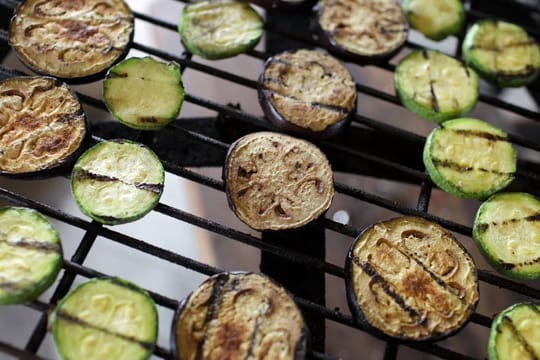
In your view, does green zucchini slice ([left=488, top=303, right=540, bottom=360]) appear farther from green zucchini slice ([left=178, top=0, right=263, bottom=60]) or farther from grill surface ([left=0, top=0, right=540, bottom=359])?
green zucchini slice ([left=178, top=0, right=263, bottom=60])

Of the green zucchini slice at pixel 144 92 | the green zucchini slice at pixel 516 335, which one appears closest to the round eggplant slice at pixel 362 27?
the green zucchini slice at pixel 144 92

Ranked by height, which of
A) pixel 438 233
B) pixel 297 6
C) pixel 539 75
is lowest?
pixel 438 233

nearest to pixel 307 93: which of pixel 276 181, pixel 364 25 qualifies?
pixel 276 181

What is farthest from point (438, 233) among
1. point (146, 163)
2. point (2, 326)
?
point (2, 326)

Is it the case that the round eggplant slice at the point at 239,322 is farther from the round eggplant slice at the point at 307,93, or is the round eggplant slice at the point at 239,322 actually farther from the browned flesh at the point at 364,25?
the browned flesh at the point at 364,25

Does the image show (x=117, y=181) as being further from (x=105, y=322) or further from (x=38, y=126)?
(x=105, y=322)

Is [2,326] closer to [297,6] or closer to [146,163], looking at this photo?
[146,163]
